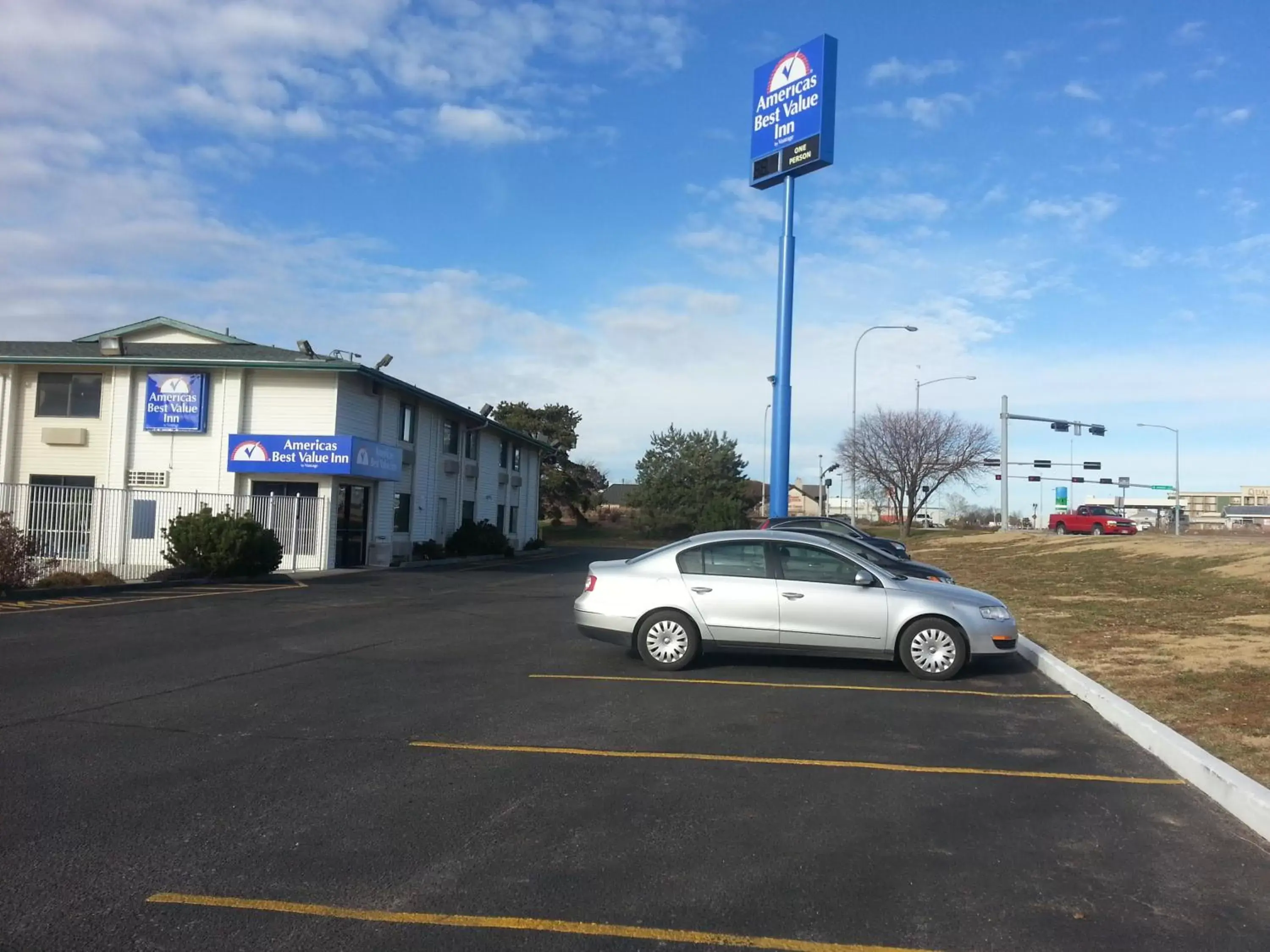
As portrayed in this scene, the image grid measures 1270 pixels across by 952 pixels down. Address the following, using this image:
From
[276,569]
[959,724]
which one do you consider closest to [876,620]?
[959,724]

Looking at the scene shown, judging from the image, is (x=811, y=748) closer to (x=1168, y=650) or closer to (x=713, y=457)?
(x=1168, y=650)

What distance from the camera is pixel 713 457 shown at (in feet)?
242

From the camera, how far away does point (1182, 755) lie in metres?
6.75

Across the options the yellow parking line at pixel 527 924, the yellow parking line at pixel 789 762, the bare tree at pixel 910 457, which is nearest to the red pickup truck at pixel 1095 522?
the bare tree at pixel 910 457

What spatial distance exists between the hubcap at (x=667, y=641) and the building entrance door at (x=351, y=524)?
19.1 m

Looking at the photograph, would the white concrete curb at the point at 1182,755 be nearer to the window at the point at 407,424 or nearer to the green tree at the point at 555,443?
the window at the point at 407,424

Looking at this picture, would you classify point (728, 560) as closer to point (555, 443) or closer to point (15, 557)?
point (15, 557)

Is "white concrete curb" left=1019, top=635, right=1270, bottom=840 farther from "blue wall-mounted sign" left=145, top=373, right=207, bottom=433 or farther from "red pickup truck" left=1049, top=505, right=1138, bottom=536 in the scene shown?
"red pickup truck" left=1049, top=505, right=1138, bottom=536

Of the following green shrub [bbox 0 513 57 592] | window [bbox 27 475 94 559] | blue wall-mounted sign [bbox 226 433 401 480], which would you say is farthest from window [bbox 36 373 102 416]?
green shrub [bbox 0 513 57 592]

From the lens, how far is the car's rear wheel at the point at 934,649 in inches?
398

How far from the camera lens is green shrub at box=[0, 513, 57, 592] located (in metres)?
17.0

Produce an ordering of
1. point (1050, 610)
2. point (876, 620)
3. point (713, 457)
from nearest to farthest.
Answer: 1. point (876, 620)
2. point (1050, 610)
3. point (713, 457)

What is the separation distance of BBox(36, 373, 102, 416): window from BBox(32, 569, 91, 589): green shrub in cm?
1165

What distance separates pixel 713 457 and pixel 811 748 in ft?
218
